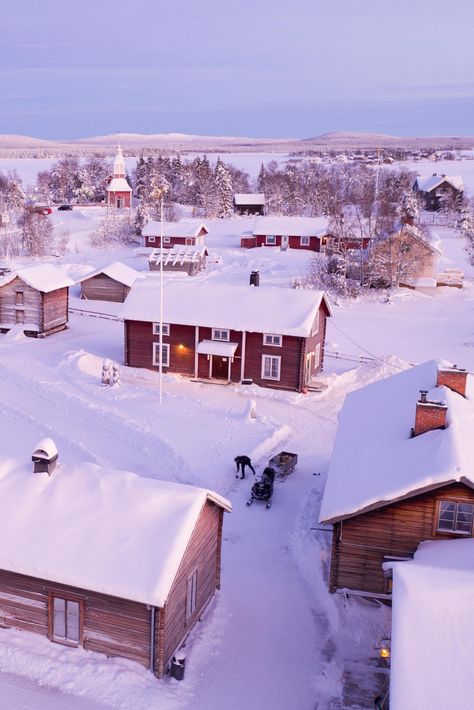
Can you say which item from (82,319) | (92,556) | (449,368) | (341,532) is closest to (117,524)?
(92,556)

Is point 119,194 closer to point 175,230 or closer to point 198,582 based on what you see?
point 175,230

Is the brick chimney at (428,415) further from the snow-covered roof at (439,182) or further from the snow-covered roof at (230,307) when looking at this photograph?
the snow-covered roof at (439,182)

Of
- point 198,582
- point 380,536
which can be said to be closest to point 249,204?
point 380,536

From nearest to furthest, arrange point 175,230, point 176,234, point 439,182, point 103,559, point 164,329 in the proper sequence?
point 103,559, point 164,329, point 176,234, point 175,230, point 439,182

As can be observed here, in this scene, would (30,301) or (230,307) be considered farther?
(30,301)

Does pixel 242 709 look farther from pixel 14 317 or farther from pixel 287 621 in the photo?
pixel 14 317
